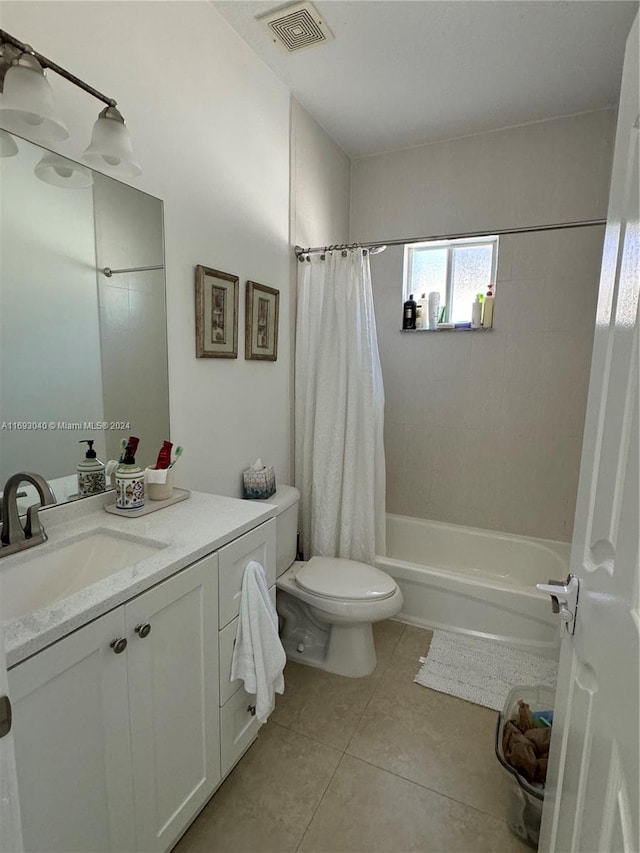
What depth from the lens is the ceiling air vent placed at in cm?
161

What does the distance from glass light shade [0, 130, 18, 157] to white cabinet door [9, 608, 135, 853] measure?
44.8 inches

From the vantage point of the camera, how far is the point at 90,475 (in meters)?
1.34

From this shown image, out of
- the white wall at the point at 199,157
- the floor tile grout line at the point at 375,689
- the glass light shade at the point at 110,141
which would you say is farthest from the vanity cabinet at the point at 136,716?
the glass light shade at the point at 110,141

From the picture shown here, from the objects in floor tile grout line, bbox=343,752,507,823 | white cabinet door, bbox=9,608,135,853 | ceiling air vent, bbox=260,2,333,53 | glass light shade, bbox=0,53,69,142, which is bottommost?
floor tile grout line, bbox=343,752,507,823

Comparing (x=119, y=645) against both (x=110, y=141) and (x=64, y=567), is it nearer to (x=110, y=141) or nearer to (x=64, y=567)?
(x=64, y=567)

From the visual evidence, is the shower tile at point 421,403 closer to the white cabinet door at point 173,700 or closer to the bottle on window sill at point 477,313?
the bottle on window sill at point 477,313

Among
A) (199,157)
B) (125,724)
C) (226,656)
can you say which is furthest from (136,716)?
(199,157)

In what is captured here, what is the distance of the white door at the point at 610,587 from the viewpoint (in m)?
0.50

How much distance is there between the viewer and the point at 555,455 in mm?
2523

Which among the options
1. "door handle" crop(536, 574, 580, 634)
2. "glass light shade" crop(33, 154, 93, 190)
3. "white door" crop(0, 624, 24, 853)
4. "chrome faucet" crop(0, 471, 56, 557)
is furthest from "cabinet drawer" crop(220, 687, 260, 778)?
"glass light shade" crop(33, 154, 93, 190)

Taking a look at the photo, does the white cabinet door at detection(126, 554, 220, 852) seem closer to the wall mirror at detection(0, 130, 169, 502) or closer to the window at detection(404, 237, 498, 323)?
the wall mirror at detection(0, 130, 169, 502)

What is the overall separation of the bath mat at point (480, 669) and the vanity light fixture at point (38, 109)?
7.44 ft

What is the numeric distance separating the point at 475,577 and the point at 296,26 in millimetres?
2680

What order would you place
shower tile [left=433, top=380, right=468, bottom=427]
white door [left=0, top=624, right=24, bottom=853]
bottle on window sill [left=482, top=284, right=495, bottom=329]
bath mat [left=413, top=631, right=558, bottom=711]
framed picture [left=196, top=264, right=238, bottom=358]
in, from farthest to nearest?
shower tile [left=433, top=380, right=468, bottom=427], bottle on window sill [left=482, top=284, right=495, bottom=329], bath mat [left=413, top=631, right=558, bottom=711], framed picture [left=196, top=264, right=238, bottom=358], white door [left=0, top=624, right=24, bottom=853]
